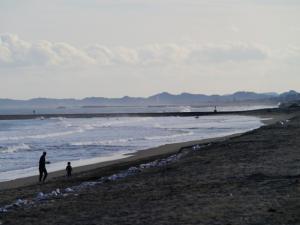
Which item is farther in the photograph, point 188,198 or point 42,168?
point 42,168

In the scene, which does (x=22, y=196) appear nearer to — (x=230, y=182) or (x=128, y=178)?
(x=128, y=178)

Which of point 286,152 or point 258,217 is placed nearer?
point 258,217

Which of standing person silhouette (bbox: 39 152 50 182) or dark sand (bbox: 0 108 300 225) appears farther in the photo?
standing person silhouette (bbox: 39 152 50 182)

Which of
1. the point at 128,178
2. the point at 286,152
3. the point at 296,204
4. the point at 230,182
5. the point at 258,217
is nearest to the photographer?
the point at 258,217

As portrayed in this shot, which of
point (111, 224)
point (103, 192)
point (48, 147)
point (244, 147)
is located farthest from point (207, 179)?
point (48, 147)

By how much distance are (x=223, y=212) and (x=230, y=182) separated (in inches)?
146

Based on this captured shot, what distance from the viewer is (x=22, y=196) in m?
16.0

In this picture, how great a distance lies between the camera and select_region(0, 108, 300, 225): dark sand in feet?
34.8

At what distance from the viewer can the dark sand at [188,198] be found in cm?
1060

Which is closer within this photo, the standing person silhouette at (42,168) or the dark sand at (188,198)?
the dark sand at (188,198)

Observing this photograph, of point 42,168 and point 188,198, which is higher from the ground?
point 188,198

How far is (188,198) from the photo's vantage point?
41.2 feet

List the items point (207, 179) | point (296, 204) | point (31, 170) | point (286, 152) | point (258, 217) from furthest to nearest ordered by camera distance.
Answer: point (31, 170) → point (286, 152) → point (207, 179) → point (296, 204) → point (258, 217)

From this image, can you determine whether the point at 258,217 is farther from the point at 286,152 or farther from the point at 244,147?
the point at 244,147
